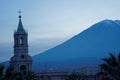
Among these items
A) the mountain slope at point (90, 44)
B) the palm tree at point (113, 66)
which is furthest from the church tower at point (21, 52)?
the mountain slope at point (90, 44)

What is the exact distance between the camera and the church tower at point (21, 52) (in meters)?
72.0

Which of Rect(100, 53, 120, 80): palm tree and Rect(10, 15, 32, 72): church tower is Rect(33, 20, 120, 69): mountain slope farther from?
Rect(100, 53, 120, 80): palm tree

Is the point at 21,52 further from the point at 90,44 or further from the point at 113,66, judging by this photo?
the point at 90,44

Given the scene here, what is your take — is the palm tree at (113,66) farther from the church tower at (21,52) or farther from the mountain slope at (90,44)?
the mountain slope at (90,44)

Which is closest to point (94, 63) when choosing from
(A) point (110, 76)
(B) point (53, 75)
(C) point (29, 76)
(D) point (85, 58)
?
(D) point (85, 58)

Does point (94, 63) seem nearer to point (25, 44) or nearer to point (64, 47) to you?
point (64, 47)

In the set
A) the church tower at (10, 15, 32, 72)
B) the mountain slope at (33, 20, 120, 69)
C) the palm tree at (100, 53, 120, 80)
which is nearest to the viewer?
the palm tree at (100, 53, 120, 80)

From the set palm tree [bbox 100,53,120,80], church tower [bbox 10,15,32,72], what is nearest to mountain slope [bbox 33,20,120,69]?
church tower [bbox 10,15,32,72]

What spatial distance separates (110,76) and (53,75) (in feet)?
140

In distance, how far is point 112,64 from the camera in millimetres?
39094

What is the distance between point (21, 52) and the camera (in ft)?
240

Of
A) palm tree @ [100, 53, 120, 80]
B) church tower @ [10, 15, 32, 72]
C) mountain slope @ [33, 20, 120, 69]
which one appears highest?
mountain slope @ [33, 20, 120, 69]

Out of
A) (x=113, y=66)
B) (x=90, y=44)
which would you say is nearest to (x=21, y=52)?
(x=113, y=66)

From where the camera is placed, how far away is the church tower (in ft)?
236
